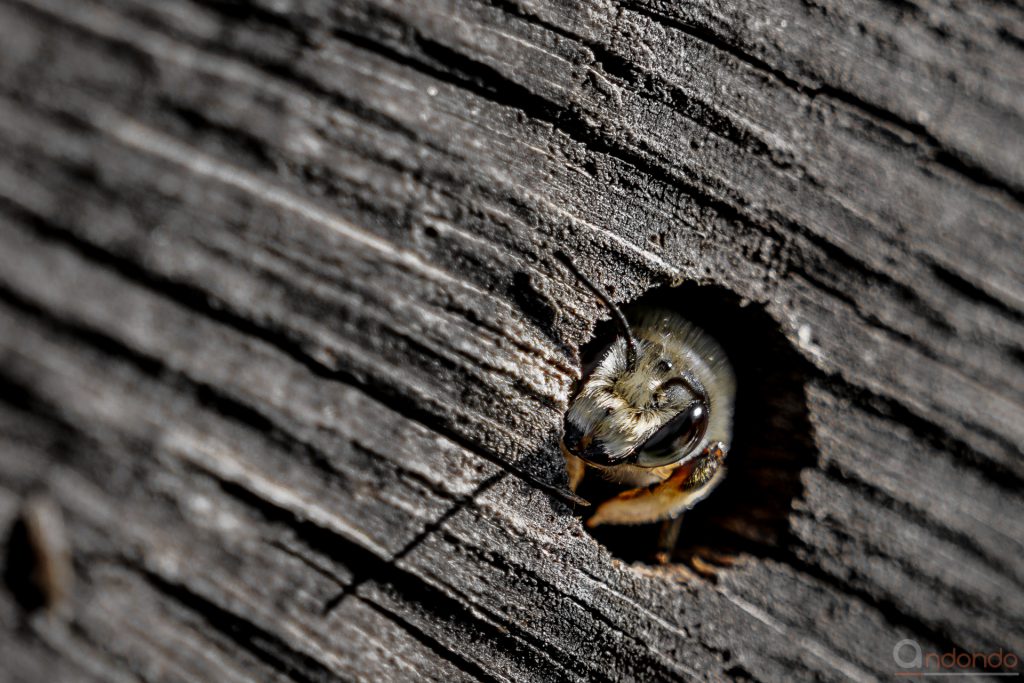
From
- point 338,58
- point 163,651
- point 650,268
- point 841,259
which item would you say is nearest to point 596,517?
point 650,268

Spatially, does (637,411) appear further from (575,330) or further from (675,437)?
(575,330)

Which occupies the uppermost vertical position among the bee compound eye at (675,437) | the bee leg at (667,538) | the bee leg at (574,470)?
the bee compound eye at (675,437)

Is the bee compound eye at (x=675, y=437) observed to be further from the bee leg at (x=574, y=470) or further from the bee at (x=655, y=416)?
the bee leg at (x=574, y=470)

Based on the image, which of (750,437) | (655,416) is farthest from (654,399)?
(750,437)

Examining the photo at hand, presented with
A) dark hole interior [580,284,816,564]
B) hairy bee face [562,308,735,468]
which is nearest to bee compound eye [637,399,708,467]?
hairy bee face [562,308,735,468]

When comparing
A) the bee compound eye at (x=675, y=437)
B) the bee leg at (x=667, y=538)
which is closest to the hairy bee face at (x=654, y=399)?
the bee compound eye at (x=675, y=437)
